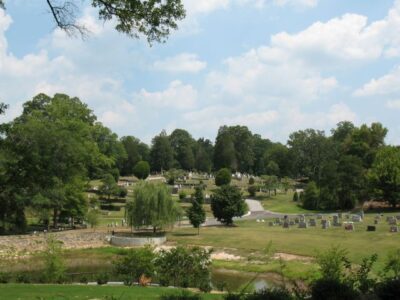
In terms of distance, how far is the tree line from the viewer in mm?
30053

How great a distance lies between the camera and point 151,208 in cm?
4916

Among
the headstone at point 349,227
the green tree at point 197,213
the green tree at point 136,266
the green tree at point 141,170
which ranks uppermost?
the green tree at point 141,170

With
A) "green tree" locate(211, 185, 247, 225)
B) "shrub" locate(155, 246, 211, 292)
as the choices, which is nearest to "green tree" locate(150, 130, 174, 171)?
"green tree" locate(211, 185, 247, 225)

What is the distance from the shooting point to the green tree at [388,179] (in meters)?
65.0

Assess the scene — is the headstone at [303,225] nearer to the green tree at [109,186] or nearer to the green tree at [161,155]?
the green tree at [109,186]

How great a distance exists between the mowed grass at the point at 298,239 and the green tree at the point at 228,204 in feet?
12.1

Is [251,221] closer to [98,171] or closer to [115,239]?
[115,239]

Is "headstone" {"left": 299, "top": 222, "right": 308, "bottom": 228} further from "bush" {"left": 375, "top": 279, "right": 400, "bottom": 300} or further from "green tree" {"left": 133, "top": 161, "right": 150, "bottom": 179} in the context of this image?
"green tree" {"left": 133, "top": 161, "right": 150, "bottom": 179}

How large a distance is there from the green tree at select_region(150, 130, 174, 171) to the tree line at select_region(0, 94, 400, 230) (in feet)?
0.81

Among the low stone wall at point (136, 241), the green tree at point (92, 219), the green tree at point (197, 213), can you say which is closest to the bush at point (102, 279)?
the low stone wall at point (136, 241)

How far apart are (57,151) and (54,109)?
24822 mm

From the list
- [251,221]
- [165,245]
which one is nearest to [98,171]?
[251,221]

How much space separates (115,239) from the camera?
47.4m

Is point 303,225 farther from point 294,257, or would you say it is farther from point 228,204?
point 294,257
